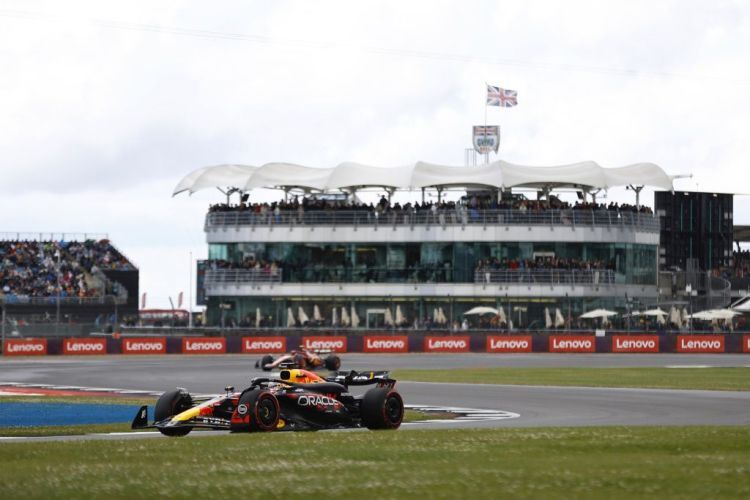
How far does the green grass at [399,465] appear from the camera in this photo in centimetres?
1212

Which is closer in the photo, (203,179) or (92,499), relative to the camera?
(92,499)

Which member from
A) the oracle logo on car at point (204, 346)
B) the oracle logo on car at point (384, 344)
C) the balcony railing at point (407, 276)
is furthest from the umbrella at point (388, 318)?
the oracle logo on car at point (204, 346)

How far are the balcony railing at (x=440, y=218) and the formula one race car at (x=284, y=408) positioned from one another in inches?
2413

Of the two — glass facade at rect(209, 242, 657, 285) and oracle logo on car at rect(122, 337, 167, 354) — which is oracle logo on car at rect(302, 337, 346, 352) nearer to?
oracle logo on car at rect(122, 337, 167, 354)

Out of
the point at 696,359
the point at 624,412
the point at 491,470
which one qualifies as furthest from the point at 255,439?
the point at 696,359

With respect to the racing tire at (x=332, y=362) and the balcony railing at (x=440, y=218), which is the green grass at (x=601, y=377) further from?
the balcony railing at (x=440, y=218)

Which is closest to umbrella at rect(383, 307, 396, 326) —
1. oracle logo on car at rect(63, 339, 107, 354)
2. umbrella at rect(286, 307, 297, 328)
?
umbrella at rect(286, 307, 297, 328)

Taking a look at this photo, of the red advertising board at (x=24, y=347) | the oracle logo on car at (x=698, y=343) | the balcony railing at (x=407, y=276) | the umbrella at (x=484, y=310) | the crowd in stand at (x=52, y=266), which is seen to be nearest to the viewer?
the red advertising board at (x=24, y=347)

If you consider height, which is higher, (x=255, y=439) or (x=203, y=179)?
(x=203, y=179)

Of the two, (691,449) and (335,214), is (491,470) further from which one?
(335,214)

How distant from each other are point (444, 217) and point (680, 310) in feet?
56.8

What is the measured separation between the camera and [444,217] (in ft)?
278

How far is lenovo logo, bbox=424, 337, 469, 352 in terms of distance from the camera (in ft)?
223

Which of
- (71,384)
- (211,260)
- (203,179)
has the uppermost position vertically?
(203,179)
